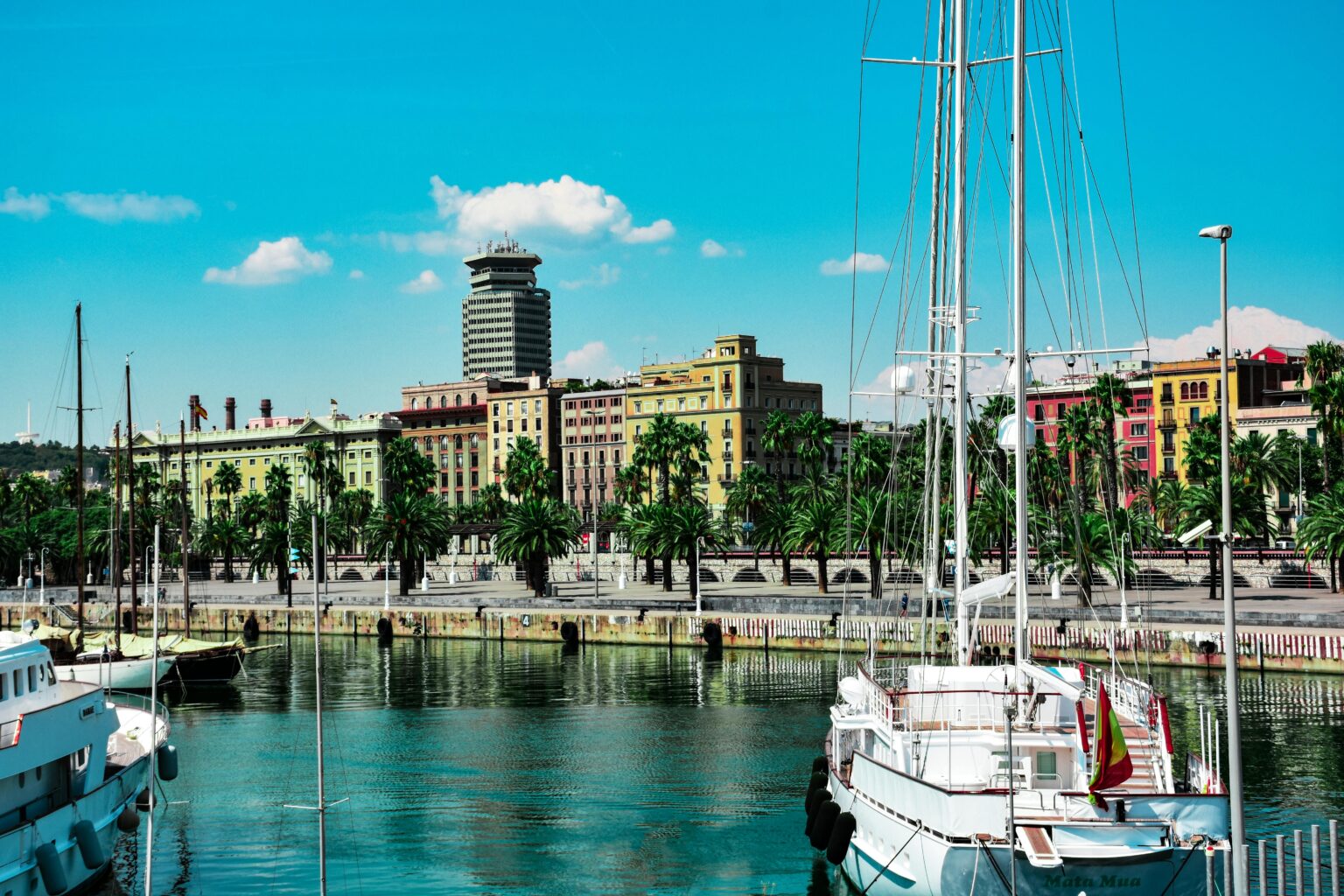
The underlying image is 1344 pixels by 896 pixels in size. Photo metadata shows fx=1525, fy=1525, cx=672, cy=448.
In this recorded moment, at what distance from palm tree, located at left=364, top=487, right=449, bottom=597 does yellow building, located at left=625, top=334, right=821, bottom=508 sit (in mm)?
66714

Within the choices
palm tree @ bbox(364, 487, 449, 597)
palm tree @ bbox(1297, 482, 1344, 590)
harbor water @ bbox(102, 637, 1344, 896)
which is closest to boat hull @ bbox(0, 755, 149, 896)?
harbor water @ bbox(102, 637, 1344, 896)

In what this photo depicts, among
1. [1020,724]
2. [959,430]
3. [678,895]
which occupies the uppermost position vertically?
[959,430]

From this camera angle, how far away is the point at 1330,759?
50594mm

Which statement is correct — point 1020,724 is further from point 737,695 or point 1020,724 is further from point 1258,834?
point 737,695

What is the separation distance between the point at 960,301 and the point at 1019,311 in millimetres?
3813

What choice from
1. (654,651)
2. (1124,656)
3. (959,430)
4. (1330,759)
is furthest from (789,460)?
(959,430)

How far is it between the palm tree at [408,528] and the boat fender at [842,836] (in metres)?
88.1

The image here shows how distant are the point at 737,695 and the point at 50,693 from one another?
36.9 meters

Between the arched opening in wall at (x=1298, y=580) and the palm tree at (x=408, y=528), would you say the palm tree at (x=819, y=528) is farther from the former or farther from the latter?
the palm tree at (x=408, y=528)

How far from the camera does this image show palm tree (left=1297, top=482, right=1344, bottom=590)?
289ft

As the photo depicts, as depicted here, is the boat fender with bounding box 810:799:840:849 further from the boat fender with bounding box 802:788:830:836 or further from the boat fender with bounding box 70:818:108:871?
the boat fender with bounding box 70:818:108:871

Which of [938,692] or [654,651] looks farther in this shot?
[654,651]

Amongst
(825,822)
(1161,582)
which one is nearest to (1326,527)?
(1161,582)

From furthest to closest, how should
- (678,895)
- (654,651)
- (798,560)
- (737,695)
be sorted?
1. (798,560)
2. (654,651)
3. (737,695)
4. (678,895)
